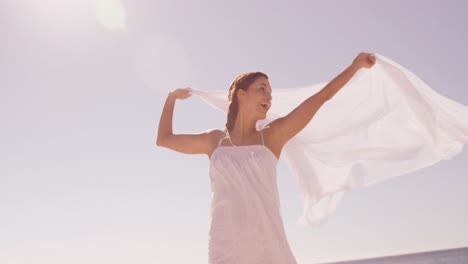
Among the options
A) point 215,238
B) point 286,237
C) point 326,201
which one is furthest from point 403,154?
point 215,238

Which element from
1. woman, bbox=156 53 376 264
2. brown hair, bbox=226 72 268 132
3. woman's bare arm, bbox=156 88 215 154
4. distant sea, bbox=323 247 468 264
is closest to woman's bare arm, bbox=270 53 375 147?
woman, bbox=156 53 376 264

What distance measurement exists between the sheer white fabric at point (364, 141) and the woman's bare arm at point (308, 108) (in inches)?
27.4

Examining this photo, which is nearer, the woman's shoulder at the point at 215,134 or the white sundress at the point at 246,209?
the white sundress at the point at 246,209

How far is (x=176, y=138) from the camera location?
13.2ft

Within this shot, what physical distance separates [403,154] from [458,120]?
56 centimetres

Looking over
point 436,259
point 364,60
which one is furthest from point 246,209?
point 436,259

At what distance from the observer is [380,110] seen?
4648mm

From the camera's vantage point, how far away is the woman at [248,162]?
127 inches

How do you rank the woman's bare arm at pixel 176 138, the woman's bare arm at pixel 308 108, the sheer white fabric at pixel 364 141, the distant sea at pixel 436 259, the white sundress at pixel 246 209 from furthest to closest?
the distant sea at pixel 436 259, the sheer white fabric at pixel 364 141, the woman's bare arm at pixel 176 138, the woman's bare arm at pixel 308 108, the white sundress at pixel 246 209

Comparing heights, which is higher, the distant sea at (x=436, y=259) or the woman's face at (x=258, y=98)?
the woman's face at (x=258, y=98)

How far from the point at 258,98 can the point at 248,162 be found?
0.56m

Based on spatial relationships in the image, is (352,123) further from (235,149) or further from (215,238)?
(215,238)

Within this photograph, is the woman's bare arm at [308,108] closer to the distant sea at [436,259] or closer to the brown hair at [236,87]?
the brown hair at [236,87]

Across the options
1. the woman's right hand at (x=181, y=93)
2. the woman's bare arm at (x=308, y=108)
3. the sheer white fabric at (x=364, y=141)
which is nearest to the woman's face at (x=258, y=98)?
the woman's bare arm at (x=308, y=108)
